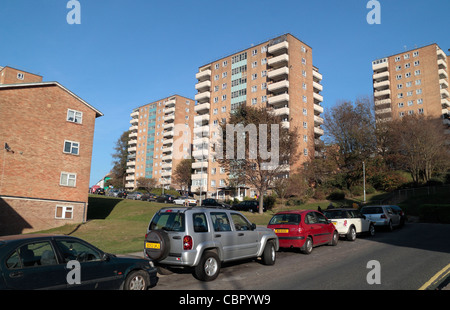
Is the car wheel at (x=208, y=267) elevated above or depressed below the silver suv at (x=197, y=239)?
below

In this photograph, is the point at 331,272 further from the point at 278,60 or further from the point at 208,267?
the point at 278,60

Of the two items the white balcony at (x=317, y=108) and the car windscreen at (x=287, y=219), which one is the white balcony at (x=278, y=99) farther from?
the car windscreen at (x=287, y=219)

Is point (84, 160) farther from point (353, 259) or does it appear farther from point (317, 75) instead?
point (317, 75)

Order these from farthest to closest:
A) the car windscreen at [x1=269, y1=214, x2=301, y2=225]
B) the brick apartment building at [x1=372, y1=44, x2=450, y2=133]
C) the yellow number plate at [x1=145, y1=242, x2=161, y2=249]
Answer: the brick apartment building at [x1=372, y1=44, x2=450, y2=133] → the car windscreen at [x1=269, y1=214, x2=301, y2=225] → the yellow number plate at [x1=145, y1=242, x2=161, y2=249]

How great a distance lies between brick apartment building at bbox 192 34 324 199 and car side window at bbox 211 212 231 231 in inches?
1810

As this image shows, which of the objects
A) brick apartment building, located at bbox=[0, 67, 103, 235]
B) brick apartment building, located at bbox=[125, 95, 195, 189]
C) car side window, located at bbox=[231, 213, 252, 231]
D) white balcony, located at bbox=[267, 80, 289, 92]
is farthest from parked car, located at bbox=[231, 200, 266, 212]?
brick apartment building, located at bbox=[125, 95, 195, 189]

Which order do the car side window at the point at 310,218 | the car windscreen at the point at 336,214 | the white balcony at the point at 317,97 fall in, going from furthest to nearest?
the white balcony at the point at 317,97 → the car windscreen at the point at 336,214 → the car side window at the point at 310,218

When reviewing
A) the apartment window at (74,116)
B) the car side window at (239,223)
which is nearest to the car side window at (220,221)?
the car side window at (239,223)

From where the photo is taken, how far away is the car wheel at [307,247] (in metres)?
11.8

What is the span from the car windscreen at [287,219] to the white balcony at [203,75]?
223 feet

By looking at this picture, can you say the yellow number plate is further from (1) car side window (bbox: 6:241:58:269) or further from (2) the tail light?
(1) car side window (bbox: 6:241:58:269)

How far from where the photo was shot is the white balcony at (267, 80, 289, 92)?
59844mm

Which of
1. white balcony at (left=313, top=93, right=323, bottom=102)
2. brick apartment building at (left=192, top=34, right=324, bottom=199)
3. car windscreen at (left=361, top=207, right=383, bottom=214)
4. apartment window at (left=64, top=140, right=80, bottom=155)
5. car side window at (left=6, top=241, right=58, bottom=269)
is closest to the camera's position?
car side window at (left=6, top=241, right=58, bottom=269)
